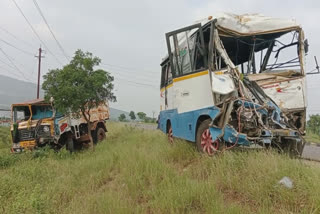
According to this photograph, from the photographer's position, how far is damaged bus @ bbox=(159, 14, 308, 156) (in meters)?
4.01

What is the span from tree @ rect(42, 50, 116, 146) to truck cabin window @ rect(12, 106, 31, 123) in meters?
1.26

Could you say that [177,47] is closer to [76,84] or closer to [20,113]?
[76,84]

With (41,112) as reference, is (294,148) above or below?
below

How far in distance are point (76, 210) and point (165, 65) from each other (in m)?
5.74

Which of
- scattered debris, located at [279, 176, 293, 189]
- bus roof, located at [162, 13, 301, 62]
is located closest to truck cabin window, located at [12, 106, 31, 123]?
bus roof, located at [162, 13, 301, 62]

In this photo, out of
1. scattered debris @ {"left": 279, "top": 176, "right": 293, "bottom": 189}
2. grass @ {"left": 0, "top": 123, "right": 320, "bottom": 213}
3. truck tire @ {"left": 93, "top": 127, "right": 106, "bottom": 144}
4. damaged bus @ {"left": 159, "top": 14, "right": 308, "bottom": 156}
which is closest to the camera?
grass @ {"left": 0, "top": 123, "right": 320, "bottom": 213}

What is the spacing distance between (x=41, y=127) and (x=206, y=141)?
26.0 ft

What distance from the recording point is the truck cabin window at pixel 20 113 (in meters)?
9.99

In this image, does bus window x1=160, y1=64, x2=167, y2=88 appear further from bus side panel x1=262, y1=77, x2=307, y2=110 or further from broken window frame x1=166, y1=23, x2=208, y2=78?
bus side panel x1=262, y1=77, x2=307, y2=110

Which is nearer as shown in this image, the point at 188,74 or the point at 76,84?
the point at 188,74

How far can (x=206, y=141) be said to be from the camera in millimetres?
4664

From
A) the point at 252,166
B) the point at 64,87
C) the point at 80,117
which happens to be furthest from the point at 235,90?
the point at 80,117

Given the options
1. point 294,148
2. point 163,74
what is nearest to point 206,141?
point 294,148

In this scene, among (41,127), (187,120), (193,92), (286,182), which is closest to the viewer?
(286,182)
